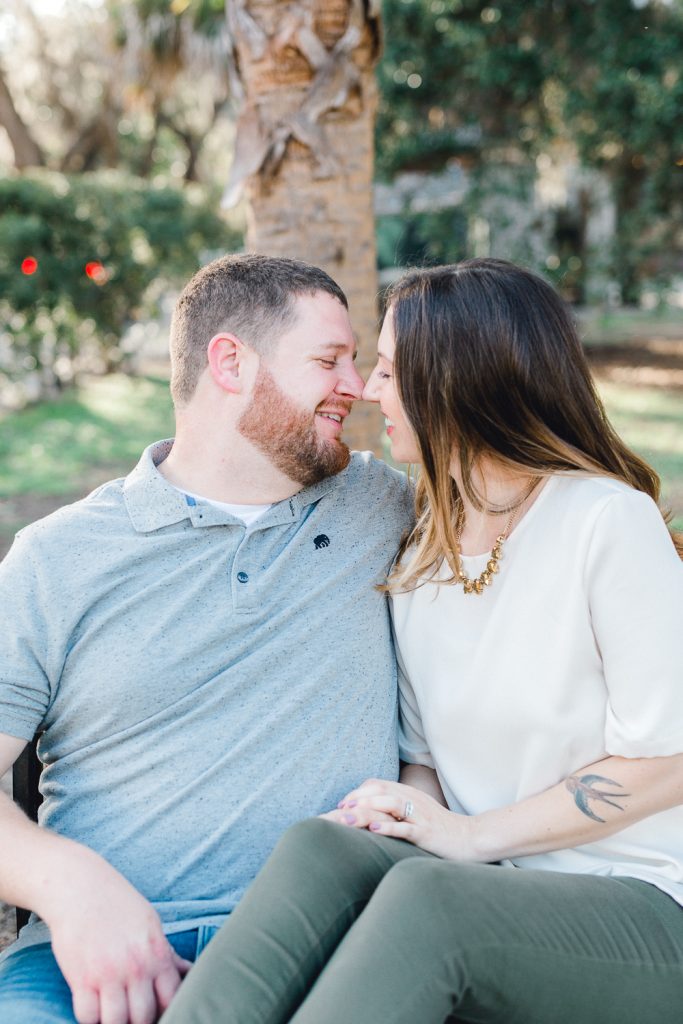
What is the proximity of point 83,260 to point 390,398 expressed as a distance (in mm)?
12393

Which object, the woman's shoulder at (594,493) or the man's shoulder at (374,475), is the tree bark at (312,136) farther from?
the woman's shoulder at (594,493)

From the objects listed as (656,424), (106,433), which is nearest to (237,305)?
(656,424)

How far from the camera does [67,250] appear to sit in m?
13.8

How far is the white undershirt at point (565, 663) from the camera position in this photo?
6.69ft

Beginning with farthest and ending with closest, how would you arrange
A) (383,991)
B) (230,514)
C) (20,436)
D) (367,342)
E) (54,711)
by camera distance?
(20,436)
(367,342)
(230,514)
(54,711)
(383,991)

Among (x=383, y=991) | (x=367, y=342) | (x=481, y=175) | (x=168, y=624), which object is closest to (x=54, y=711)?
(x=168, y=624)

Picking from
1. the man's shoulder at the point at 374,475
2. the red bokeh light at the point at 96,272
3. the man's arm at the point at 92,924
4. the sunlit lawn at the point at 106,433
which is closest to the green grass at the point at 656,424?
the sunlit lawn at the point at 106,433

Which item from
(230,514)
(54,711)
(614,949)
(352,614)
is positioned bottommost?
(614,949)

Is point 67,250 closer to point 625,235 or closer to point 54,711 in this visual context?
point 625,235

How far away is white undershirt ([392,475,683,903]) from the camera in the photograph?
2.04m

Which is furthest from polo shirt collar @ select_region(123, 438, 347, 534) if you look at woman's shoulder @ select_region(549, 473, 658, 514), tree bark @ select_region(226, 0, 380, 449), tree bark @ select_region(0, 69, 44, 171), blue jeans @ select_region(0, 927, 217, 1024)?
tree bark @ select_region(0, 69, 44, 171)

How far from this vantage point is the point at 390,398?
2.48 meters

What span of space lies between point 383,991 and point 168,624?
3.17 ft

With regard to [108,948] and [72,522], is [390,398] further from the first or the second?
[108,948]
